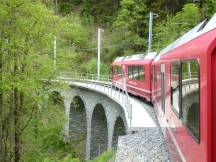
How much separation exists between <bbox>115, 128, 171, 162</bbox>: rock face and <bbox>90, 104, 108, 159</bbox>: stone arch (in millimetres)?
19759

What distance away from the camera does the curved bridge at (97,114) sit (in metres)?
22.9

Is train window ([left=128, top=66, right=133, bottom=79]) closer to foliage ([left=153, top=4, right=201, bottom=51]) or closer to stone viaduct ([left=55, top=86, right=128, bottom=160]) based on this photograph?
stone viaduct ([left=55, top=86, right=128, bottom=160])

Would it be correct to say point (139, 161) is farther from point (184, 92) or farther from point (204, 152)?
point (204, 152)

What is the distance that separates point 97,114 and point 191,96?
2916 centimetres

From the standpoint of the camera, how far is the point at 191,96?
5.12m

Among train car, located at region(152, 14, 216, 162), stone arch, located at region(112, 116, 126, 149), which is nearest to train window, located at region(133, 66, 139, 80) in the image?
stone arch, located at region(112, 116, 126, 149)

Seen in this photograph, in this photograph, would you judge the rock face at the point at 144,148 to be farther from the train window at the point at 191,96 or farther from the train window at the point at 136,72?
the train window at the point at 136,72

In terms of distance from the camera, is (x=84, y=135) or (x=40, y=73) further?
(x=84, y=135)

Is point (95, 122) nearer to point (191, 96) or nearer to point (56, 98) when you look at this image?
point (56, 98)

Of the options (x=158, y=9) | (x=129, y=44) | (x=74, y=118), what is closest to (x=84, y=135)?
(x=74, y=118)

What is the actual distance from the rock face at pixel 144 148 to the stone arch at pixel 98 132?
1976cm

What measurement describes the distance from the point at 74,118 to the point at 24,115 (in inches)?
902

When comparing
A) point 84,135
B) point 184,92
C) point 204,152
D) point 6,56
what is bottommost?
point 84,135

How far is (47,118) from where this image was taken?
58.7 ft
